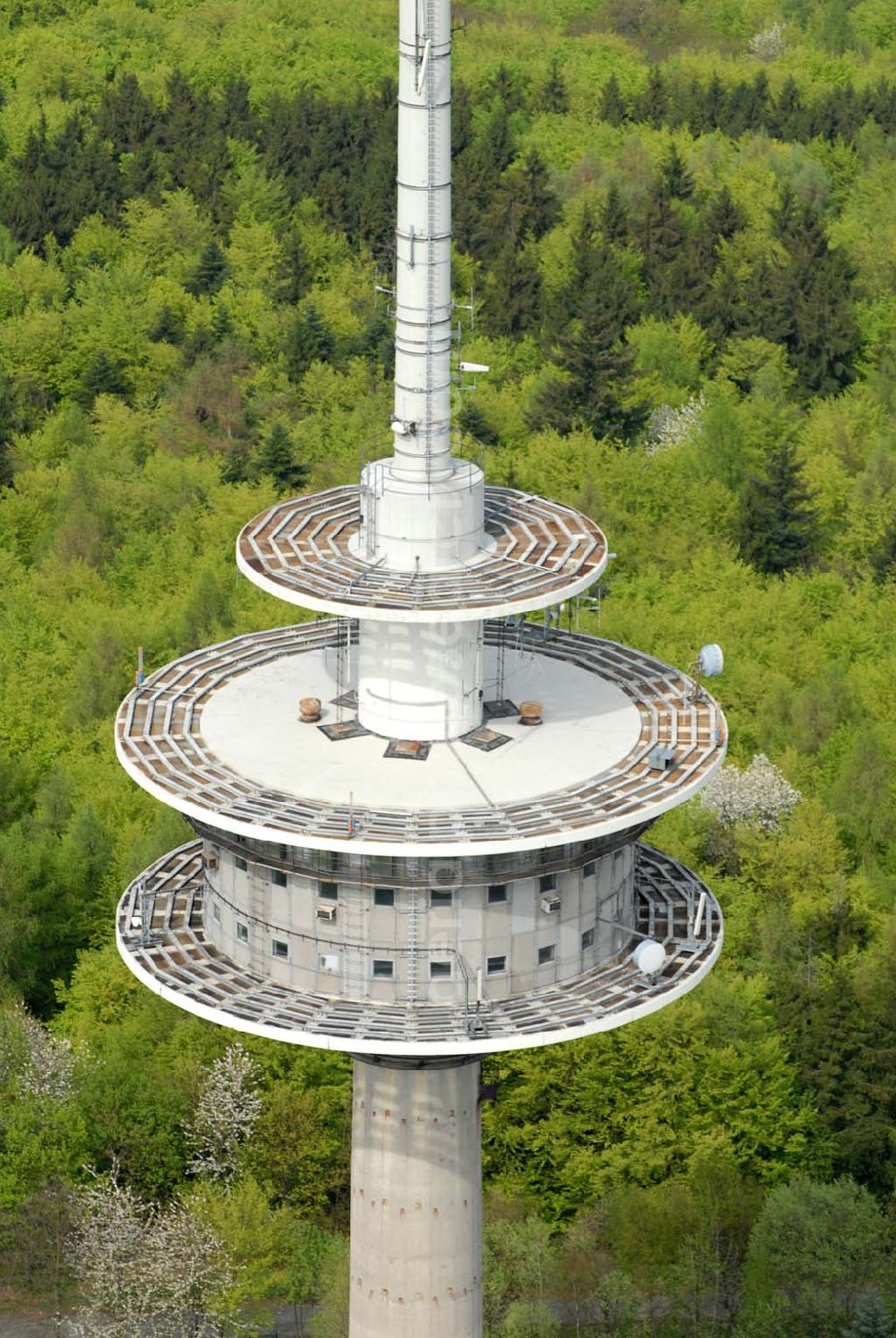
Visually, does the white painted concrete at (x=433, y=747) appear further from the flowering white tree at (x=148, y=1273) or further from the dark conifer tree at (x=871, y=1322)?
the flowering white tree at (x=148, y=1273)

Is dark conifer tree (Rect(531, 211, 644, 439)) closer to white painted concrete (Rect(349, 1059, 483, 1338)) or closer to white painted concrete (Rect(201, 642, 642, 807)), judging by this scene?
white painted concrete (Rect(201, 642, 642, 807))

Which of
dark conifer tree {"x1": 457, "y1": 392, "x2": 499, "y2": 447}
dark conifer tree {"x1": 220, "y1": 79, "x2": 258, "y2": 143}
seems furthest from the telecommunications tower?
dark conifer tree {"x1": 220, "y1": 79, "x2": 258, "y2": 143}

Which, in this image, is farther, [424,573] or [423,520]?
[423,520]

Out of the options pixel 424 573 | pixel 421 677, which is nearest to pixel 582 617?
pixel 421 677

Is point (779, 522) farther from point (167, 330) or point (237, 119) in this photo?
point (237, 119)

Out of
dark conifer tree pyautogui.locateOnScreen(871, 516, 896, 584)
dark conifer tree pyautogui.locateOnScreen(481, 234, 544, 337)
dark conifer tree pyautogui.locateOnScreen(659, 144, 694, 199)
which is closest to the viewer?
dark conifer tree pyautogui.locateOnScreen(871, 516, 896, 584)
